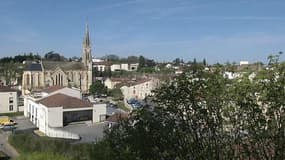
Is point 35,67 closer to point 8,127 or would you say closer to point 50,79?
point 50,79

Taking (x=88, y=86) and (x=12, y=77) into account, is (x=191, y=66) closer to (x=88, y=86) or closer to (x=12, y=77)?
(x=88, y=86)

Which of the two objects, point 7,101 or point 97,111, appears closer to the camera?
point 97,111

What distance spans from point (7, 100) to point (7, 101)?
0.11m

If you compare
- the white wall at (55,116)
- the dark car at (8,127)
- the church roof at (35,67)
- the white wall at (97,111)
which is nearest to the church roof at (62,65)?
the church roof at (35,67)

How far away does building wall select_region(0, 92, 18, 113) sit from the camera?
39.7 metres

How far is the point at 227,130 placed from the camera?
6.55m

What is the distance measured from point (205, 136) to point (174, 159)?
28.8 inches

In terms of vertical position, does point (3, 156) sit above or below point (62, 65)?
below

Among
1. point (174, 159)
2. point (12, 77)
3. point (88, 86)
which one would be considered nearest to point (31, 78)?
point (88, 86)

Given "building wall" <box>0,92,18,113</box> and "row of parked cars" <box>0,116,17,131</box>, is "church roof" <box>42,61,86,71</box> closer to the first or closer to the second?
"building wall" <box>0,92,18,113</box>

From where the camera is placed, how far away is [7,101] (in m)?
40.0

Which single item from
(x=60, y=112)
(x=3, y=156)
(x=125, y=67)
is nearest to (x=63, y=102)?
(x=60, y=112)

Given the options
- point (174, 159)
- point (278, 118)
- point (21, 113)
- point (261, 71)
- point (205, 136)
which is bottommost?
point (21, 113)

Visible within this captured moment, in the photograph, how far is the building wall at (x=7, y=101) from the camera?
39719mm
